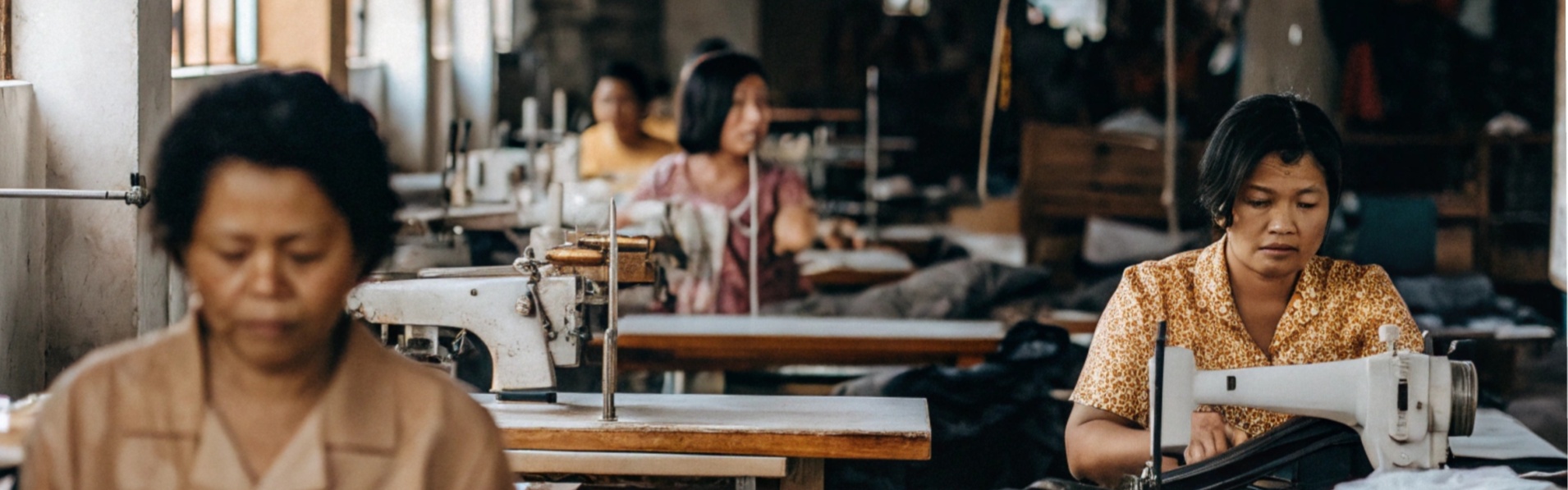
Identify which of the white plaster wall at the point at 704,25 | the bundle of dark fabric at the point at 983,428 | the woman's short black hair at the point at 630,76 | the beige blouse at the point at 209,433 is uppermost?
the white plaster wall at the point at 704,25

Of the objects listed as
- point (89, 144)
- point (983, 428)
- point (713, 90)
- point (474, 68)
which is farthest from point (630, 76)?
point (89, 144)

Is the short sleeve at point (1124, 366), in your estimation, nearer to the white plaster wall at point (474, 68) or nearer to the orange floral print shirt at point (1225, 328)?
the orange floral print shirt at point (1225, 328)

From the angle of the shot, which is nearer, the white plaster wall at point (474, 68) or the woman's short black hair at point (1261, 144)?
the woman's short black hair at point (1261, 144)

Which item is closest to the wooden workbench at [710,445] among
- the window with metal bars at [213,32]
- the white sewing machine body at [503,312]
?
the white sewing machine body at [503,312]

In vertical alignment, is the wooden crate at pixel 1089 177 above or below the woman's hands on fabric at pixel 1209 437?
above

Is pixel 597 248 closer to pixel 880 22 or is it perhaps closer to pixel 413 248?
pixel 413 248

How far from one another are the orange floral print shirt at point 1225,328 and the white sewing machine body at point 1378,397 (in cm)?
23

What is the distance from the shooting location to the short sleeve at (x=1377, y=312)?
2.26 meters

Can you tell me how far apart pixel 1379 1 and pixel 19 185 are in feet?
25.3

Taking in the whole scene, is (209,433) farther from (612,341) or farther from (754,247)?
(754,247)

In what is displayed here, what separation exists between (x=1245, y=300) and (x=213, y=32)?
3.59 metres

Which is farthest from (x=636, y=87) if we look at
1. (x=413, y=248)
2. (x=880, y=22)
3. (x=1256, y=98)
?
(x=880, y=22)

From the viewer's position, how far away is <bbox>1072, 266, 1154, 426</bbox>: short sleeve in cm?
227

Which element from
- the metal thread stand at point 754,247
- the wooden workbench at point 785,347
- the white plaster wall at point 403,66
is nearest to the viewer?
the wooden workbench at point 785,347
